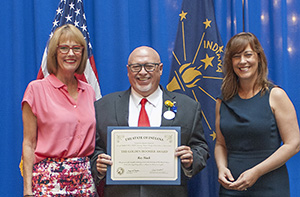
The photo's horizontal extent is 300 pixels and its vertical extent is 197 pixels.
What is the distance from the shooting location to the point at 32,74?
3.09 metres

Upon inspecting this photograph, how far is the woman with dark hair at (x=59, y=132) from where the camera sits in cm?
201

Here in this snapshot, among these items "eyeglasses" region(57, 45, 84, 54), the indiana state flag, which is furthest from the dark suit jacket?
the indiana state flag

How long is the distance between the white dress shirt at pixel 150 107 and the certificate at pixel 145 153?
18 centimetres

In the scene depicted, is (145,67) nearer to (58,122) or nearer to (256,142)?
(58,122)

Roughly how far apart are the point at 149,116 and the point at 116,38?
121cm

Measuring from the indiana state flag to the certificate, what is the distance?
34.5 inches

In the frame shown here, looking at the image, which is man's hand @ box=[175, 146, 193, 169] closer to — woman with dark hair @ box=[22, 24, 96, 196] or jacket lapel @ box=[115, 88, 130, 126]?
jacket lapel @ box=[115, 88, 130, 126]

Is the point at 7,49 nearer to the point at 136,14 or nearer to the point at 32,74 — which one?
the point at 32,74

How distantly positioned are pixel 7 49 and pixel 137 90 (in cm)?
159

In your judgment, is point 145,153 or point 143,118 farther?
point 143,118

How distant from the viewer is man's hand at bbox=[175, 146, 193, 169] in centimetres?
194

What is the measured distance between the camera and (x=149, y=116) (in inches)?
84.7

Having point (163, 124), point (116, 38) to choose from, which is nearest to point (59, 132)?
point (163, 124)

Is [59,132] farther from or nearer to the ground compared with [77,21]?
nearer to the ground
